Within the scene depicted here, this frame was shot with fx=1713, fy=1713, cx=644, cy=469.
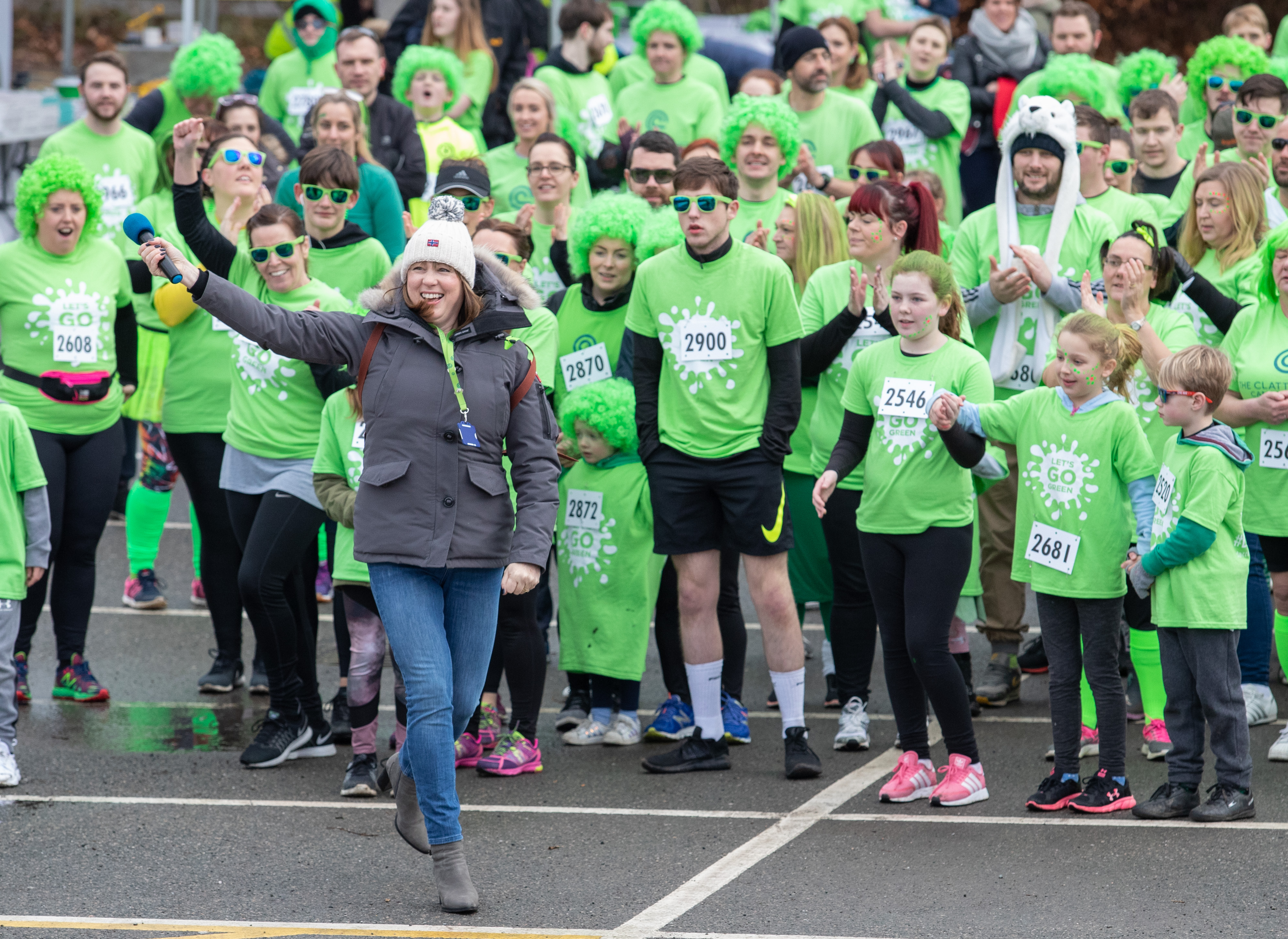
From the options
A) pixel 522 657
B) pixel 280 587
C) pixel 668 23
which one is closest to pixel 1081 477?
pixel 522 657

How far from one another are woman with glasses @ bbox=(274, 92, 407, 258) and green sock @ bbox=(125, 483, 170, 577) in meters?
1.82

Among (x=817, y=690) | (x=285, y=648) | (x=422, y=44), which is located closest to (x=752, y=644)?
(x=817, y=690)

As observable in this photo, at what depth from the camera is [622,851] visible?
560 centimetres

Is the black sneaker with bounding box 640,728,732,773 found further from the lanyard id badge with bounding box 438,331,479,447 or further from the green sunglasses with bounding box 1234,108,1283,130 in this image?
the green sunglasses with bounding box 1234,108,1283,130

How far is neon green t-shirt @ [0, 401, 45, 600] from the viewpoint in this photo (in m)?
6.46

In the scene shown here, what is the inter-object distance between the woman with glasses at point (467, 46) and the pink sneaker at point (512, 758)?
5468 mm

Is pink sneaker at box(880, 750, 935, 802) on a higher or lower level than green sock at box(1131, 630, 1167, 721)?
lower

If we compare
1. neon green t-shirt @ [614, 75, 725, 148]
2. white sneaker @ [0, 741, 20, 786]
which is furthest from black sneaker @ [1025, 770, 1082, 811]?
neon green t-shirt @ [614, 75, 725, 148]

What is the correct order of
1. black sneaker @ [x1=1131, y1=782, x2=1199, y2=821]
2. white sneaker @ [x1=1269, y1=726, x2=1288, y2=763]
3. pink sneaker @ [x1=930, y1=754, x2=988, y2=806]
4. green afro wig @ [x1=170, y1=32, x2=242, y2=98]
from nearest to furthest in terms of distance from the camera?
black sneaker @ [x1=1131, y1=782, x2=1199, y2=821] → pink sneaker @ [x1=930, y1=754, x2=988, y2=806] → white sneaker @ [x1=1269, y1=726, x2=1288, y2=763] → green afro wig @ [x1=170, y1=32, x2=242, y2=98]

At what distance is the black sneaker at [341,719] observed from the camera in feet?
22.8

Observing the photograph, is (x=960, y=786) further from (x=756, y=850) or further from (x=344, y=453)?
(x=344, y=453)

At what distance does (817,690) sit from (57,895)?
3.65 metres

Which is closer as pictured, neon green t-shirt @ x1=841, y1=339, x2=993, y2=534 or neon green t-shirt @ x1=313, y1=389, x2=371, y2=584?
neon green t-shirt @ x1=841, y1=339, x2=993, y2=534

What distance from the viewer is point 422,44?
11344mm
